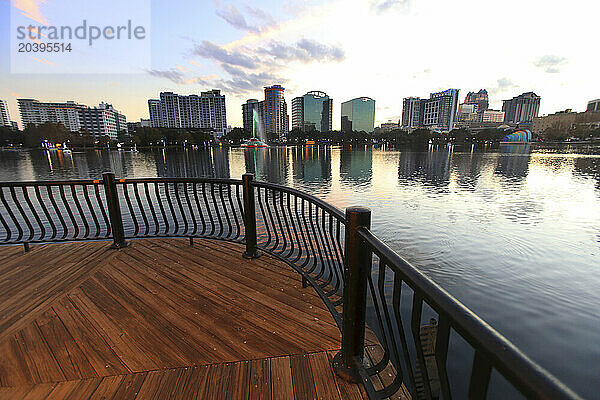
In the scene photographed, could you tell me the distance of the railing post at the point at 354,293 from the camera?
6.36 ft

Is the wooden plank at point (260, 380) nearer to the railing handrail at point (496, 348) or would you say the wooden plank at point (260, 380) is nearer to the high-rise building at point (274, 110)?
the railing handrail at point (496, 348)

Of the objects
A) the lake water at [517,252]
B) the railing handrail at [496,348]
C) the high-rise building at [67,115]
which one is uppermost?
the high-rise building at [67,115]

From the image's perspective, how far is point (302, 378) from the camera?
2.29 metres

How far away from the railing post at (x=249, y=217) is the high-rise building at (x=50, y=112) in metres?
237

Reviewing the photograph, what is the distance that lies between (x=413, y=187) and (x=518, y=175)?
1421 cm

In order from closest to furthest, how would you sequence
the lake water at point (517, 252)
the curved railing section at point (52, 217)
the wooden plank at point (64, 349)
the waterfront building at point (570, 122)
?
1. the wooden plank at point (64, 349)
2. the curved railing section at point (52, 217)
3. the lake water at point (517, 252)
4. the waterfront building at point (570, 122)

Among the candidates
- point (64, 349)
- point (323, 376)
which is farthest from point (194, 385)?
point (64, 349)

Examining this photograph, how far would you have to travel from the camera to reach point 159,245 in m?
5.08

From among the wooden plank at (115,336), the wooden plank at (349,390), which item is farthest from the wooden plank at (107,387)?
the wooden plank at (349,390)

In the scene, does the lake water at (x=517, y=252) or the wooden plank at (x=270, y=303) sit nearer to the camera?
the wooden plank at (x=270, y=303)

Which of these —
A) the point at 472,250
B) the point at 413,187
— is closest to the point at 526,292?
the point at 472,250

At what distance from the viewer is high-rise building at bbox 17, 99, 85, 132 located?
604ft

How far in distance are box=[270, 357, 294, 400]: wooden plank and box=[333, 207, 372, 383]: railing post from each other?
42 centimetres

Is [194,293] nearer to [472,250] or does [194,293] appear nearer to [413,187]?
[472,250]
